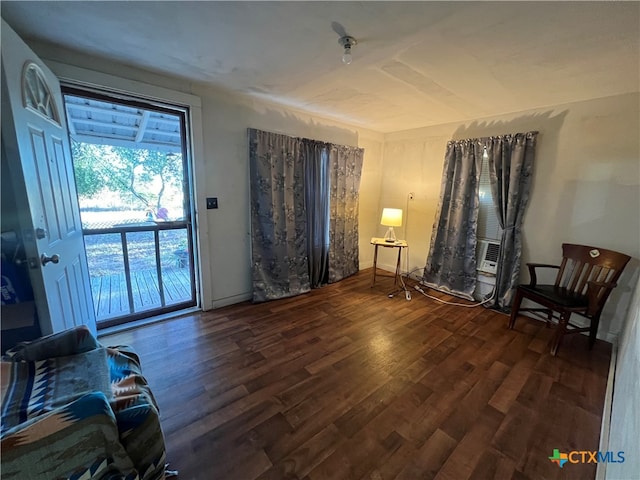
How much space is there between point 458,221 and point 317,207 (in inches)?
69.4

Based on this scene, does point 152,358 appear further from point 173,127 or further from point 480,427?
point 173,127

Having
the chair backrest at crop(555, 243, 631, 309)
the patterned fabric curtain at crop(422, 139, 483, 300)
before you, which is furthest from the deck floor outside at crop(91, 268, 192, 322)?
the chair backrest at crop(555, 243, 631, 309)

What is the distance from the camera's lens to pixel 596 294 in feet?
6.88

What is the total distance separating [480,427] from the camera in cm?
152

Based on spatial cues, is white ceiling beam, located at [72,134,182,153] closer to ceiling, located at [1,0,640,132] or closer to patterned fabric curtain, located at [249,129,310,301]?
patterned fabric curtain, located at [249,129,310,301]

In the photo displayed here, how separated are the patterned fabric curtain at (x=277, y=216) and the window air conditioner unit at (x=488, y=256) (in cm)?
214

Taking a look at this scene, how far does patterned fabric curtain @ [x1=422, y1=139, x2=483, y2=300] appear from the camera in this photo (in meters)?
3.15

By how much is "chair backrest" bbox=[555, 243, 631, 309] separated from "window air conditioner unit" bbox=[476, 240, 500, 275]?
607 mm

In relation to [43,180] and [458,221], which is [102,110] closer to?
[43,180]

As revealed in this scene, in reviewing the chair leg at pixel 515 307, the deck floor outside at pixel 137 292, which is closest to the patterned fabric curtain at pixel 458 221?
the chair leg at pixel 515 307

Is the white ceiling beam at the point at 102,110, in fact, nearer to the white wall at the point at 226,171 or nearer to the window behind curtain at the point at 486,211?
the white wall at the point at 226,171

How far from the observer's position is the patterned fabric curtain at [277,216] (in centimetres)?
285

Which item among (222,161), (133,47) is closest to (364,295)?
(222,161)

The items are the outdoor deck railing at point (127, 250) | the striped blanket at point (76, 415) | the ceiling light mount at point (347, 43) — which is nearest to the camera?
the striped blanket at point (76, 415)
